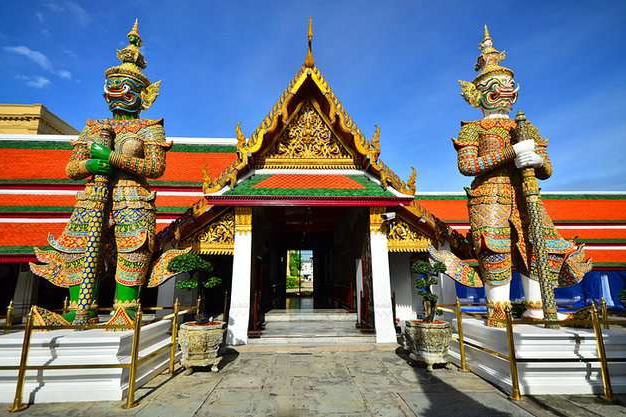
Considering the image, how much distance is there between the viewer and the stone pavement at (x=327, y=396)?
132 inches

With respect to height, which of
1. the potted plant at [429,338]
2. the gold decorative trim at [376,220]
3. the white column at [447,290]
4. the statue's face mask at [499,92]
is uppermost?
the statue's face mask at [499,92]

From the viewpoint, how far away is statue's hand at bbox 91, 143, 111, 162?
16.0 feet

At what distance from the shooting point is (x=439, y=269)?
5191 millimetres

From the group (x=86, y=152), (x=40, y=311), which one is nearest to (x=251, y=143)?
(x=86, y=152)

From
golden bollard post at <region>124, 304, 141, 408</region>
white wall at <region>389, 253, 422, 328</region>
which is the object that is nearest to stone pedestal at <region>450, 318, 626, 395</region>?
golden bollard post at <region>124, 304, 141, 408</region>

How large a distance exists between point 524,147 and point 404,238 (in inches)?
135

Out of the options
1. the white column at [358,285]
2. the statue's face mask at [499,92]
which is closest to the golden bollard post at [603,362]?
the statue's face mask at [499,92]

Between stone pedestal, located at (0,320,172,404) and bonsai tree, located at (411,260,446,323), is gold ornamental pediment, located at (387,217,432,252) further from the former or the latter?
stone pedestal, located at (0,320,172,404)

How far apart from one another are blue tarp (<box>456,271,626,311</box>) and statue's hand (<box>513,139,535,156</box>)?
9.99 metres

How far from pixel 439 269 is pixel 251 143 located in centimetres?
522

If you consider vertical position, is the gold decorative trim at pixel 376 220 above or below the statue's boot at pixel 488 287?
above

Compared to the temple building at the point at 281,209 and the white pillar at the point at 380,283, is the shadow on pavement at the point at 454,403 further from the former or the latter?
the temple building at the point at 281,209

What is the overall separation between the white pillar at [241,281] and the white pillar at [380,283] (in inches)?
117

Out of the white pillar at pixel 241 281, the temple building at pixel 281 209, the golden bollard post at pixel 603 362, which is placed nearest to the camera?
the golden bollard post at pixel 603 362
